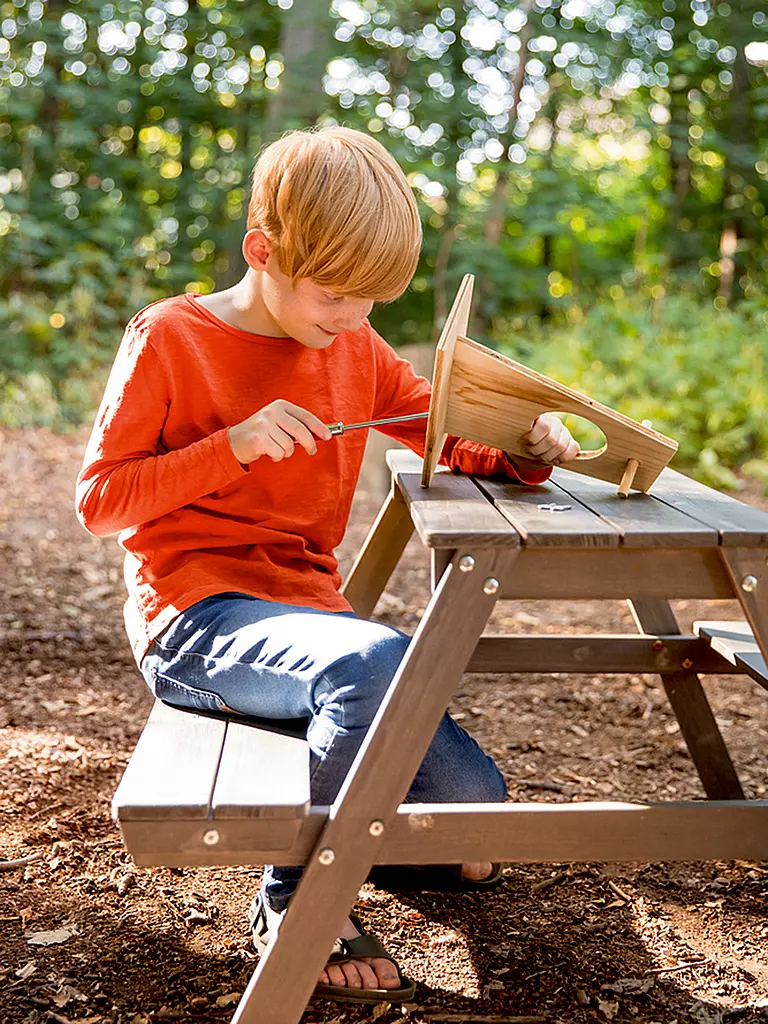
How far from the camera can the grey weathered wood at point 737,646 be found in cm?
191

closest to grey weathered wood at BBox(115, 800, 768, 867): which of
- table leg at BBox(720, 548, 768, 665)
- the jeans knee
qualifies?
the jeans knee

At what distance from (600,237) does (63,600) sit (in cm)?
1079

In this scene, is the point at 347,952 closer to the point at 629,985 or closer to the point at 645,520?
the point at 629,985

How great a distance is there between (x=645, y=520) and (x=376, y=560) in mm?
930

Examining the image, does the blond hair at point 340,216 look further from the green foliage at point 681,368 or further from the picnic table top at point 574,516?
the green foliage at point 681,368

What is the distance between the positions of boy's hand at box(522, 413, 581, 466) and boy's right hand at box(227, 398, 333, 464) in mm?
364

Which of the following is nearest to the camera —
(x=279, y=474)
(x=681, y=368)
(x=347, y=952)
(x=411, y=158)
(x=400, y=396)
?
(x=347, y=952)

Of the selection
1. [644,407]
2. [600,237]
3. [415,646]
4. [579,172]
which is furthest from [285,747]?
[600,237]

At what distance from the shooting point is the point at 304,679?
1618 mm

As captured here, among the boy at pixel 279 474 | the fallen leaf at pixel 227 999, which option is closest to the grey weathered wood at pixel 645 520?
→ the boy at pixel 279 474

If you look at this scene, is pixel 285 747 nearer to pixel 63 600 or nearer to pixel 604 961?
pixel 604 961

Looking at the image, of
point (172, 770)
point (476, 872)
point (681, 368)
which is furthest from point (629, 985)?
point (681, 368)

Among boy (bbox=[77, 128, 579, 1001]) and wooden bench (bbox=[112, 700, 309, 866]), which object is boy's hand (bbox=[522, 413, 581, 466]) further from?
wooden bench (bbox=[112, 700, 309, 866])

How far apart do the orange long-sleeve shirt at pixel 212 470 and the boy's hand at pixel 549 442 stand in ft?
0.30
